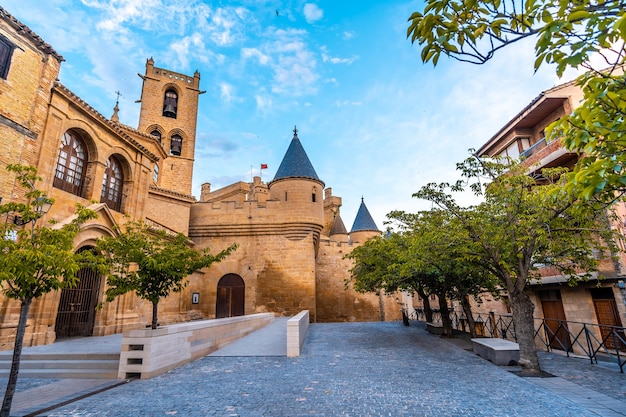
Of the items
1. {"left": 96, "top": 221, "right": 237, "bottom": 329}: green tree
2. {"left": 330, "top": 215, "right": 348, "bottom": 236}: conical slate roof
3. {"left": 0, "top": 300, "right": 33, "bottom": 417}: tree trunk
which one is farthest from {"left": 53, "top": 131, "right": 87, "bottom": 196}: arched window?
{"left": 330, "top": 215, "right": 348, "bottom": 236}: conical slate roof

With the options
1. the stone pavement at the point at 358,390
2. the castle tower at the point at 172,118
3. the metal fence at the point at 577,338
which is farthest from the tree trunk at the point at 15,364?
the castle tower at the point at 172,118

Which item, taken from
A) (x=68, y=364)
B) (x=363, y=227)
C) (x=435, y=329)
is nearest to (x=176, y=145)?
(x=363, y=227)

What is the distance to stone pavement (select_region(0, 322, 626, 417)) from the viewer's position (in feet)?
14.7

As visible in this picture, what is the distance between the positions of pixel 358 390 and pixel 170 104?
1076 inches

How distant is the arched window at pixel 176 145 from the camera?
83.3ft

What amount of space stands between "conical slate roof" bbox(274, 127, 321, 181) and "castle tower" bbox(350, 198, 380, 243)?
10677 mm

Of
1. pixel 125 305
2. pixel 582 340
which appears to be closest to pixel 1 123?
pixel 125 305

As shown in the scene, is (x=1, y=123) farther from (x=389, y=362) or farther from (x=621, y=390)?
(x=621, y=390)

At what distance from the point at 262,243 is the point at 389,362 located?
42.2ft

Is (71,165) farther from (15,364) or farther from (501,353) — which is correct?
(501,353)

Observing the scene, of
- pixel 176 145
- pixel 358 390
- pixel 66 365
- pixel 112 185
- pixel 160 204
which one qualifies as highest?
pixel 176 145

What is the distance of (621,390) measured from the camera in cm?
566

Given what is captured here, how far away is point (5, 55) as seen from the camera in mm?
9070

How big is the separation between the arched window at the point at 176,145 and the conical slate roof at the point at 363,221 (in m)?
16.9
